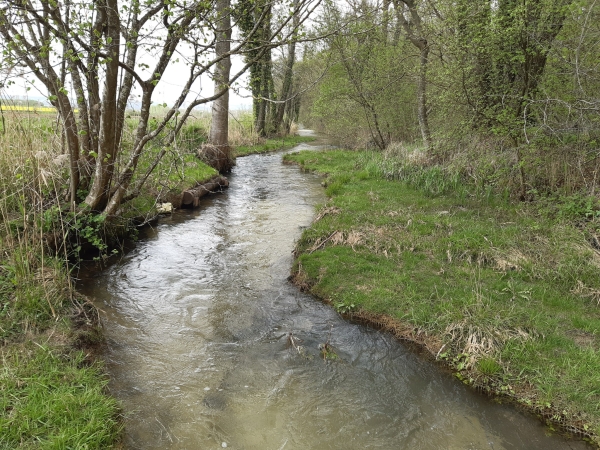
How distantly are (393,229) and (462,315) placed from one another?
2883 mm

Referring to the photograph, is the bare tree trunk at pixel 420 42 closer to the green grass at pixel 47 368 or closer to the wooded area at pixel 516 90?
the wooded area at pixel 516 90

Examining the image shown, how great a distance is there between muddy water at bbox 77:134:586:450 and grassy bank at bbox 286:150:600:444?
34 cm

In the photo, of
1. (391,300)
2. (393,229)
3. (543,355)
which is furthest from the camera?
(393,229)

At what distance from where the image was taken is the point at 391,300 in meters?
5.45

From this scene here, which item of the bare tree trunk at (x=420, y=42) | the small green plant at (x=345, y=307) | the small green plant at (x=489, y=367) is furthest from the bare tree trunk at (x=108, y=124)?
the bare tree trunk at (x=420, y=42)

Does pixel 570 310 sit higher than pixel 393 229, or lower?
lower

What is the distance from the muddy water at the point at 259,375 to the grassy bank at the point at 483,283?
0.34m

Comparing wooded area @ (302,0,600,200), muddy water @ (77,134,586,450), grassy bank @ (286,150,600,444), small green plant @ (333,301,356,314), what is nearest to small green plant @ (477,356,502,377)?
grassy bank @ (286,150,600,444)

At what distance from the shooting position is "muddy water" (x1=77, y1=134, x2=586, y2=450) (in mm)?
3426

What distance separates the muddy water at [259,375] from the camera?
3426 millimetres

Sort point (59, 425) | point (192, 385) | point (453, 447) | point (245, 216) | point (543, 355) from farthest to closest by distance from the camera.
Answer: point (245, 216) → point (543, 355) → point (192, 385) → point (453, 447) → point (59, 425)

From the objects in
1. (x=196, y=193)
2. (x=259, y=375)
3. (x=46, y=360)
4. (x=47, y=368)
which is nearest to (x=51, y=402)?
(x=47, y=368)

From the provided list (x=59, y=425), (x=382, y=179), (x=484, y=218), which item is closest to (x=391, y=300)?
(x=484, y=218)

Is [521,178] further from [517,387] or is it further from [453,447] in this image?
[453,447]
